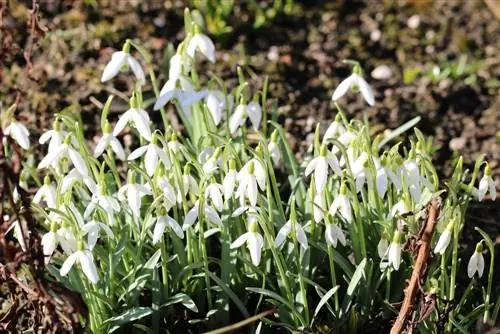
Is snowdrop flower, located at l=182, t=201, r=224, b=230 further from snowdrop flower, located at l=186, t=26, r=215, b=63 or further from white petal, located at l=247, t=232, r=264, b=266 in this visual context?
snowdrop flower, located at l=186, t=26, r=215, b=63

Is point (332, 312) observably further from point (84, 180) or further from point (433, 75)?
point (433, 75)

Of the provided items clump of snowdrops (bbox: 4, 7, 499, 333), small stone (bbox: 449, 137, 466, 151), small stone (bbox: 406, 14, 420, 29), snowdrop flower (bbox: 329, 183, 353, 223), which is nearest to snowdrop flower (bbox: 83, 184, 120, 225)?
clump of snowdrops (bbox: 4, 7, 499, 333)

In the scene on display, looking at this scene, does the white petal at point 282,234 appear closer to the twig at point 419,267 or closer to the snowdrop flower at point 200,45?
the twig at point 419,267

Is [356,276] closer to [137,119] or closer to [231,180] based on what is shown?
[231,180]

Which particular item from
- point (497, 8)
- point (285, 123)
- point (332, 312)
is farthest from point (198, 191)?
point (497, 8)

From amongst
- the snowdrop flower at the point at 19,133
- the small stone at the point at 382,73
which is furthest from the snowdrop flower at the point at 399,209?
the small stone at the point at 382,73
